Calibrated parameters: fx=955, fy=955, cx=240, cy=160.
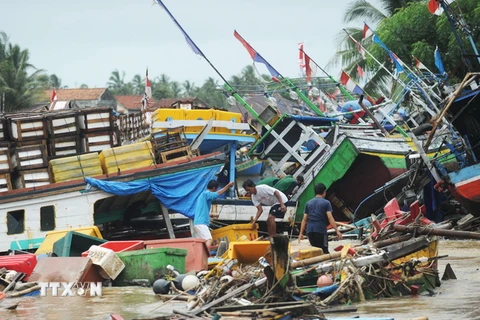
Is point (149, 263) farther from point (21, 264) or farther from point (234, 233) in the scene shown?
point (234, 233)

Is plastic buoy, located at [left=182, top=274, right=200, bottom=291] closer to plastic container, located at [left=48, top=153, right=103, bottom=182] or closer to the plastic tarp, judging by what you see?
the plastic tarp

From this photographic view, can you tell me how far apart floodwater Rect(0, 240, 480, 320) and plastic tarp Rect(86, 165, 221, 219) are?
8.17 metres

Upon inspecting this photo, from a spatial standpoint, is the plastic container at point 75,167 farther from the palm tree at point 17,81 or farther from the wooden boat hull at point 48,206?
the palm tree at point 17,81

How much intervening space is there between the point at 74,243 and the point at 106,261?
2.59 meters

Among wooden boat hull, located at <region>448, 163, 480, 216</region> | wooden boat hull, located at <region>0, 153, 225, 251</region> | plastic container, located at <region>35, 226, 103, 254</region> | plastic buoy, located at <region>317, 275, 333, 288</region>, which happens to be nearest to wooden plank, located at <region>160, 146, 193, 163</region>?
wooden boat hull, located at <region>0, 153, 225, 251</region>

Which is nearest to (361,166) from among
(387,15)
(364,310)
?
(364,310)

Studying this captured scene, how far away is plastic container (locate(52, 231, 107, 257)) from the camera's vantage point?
1507 cm

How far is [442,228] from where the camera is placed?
1220 cm

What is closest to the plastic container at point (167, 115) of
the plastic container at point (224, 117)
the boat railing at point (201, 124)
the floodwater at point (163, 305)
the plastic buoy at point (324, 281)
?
the boat railing at point (201, 124)

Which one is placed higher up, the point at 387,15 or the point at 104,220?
the point at 387,15

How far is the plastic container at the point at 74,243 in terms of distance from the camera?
49.4ft

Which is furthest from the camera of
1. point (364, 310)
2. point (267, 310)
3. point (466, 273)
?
point (466, 273)

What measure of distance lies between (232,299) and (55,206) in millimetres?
11301

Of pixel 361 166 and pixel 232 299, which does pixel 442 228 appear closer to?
pixel 232 299
